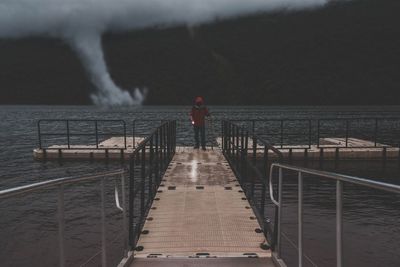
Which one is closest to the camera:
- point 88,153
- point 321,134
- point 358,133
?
point 88,153

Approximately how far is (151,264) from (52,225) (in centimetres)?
670

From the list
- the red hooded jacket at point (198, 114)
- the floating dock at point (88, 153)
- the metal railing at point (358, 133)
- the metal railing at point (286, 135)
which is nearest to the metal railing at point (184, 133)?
the red hooded jacket at point (198, 114)

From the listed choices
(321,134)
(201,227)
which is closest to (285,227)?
(201,227)

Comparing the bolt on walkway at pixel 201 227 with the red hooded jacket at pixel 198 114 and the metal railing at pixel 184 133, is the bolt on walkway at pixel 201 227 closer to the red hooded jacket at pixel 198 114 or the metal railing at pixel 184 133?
the red hooded jacket at pixel 198 114

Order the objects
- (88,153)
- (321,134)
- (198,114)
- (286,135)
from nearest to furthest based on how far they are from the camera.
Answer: (198,114) < (88,153) < (286,135) < (321,134)

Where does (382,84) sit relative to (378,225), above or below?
above

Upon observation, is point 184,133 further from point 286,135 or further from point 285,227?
point 285,227

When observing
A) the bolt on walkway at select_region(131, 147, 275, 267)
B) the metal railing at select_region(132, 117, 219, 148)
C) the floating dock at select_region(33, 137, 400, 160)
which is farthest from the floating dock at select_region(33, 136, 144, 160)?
the bolt on walkway at select_region(131, 147, 275, 267)

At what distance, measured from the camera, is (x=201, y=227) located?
6609mm

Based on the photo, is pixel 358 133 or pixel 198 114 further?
pixel 358 133

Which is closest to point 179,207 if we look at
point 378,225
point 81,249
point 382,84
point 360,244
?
point 81,249

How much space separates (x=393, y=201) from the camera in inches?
525

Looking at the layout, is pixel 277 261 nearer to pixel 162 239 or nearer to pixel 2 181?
pixel 162 239

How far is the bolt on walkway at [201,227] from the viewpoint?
17.1ft
